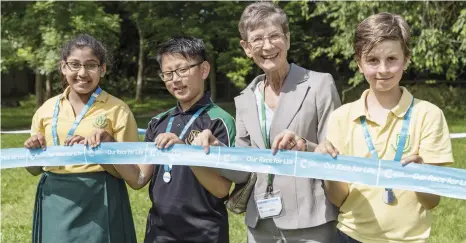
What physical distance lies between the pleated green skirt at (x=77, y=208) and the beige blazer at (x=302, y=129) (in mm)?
848

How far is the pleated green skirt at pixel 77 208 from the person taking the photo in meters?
3.23

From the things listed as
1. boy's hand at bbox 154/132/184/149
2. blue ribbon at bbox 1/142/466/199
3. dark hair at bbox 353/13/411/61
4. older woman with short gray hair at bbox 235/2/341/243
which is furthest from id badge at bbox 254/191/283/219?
dark hair at bbox 353/13/411/61

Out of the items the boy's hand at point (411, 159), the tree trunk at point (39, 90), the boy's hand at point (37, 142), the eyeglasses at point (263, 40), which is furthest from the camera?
the tree trunk at point (39, 90)

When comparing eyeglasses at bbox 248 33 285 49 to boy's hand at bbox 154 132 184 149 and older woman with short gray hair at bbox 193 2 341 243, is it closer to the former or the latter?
older woman with short gray hair at bbox 193 2 341 243

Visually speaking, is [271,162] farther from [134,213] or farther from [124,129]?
[134,213]

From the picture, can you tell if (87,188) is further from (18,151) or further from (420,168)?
(420,168)

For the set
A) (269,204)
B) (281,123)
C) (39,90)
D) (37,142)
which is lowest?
(39,90)

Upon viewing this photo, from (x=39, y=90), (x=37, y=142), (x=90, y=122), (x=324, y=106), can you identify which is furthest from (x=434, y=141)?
(x=39, y=90)

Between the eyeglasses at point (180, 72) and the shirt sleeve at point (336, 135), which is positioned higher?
the eyeglasses at point (180, 72)

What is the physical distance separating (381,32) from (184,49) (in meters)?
1.13

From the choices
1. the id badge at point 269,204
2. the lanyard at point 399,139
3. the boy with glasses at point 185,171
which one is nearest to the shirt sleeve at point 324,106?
the lanyard at point 399,139

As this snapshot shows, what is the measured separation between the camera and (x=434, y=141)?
8.34 ft

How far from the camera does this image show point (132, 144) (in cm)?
313

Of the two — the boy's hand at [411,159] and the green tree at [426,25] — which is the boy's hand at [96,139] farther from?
the green tree at [426,25]
